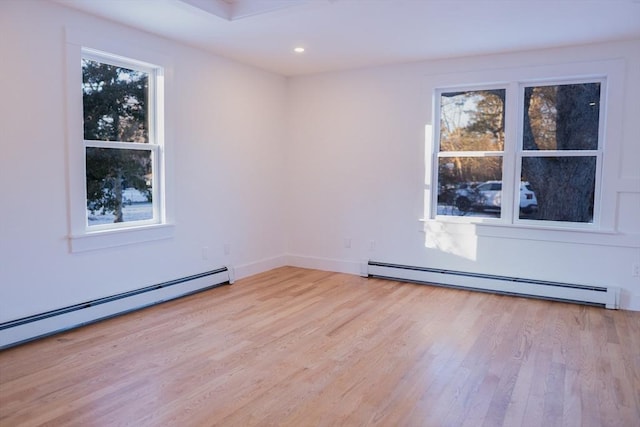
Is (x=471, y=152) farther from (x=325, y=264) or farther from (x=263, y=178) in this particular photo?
(x=263, y=178)

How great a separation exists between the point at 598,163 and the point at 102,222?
14.9ft

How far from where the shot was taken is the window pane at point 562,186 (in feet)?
14.4

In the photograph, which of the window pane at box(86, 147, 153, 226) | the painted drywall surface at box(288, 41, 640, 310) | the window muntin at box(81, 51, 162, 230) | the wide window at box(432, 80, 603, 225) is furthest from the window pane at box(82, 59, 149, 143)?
the wide window at box(432, 80, 603, 225)

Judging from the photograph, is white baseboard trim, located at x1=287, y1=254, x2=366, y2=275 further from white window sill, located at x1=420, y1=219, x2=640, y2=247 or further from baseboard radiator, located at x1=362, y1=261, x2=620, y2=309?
white window sill, located at x1=420, y1=219, x2=640, y2=247

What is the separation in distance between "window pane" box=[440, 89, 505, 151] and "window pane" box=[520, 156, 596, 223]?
0.42m

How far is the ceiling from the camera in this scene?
10.8ft

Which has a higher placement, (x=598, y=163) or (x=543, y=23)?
(x=543, y=23)

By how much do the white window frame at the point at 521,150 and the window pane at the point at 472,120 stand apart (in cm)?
7

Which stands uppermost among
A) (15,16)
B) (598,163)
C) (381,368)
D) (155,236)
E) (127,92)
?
(15,16)

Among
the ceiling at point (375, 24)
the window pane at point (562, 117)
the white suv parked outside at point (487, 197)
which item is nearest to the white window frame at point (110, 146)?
the ceiling at point (375, 24)

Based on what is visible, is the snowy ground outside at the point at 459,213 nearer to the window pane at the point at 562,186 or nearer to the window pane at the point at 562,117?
the window pane at the point at 562,186

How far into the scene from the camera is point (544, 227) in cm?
446

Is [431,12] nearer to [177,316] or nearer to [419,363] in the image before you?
[419,363]

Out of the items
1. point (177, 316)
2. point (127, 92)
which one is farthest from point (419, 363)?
point (127, 92)
